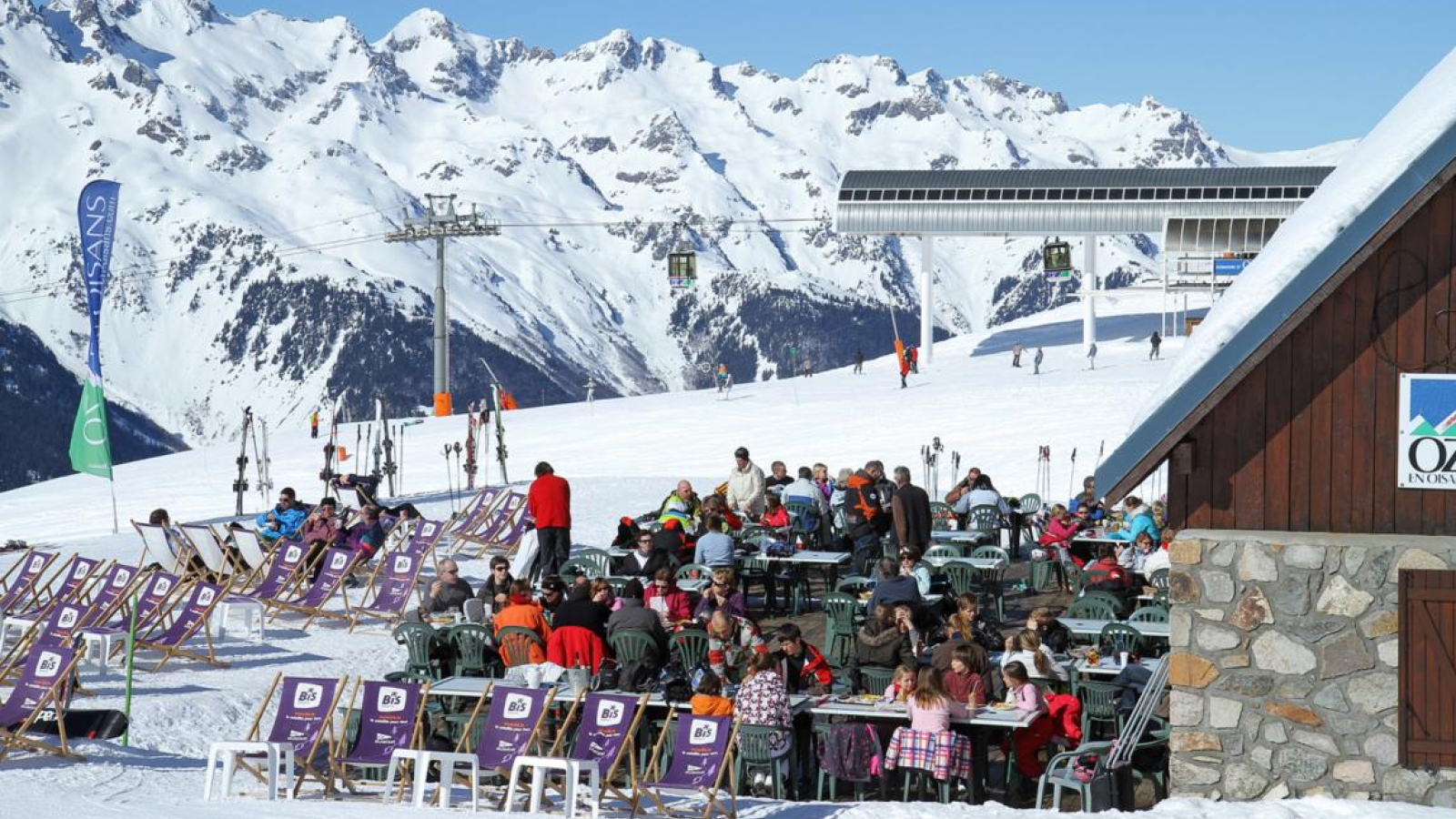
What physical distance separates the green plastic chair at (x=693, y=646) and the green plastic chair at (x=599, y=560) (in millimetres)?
4536

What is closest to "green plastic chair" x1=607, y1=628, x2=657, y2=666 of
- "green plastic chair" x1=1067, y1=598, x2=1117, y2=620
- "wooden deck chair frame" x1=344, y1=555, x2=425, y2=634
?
"green plastic chair" x1=1067, y1=598, x2=1117, y2=620

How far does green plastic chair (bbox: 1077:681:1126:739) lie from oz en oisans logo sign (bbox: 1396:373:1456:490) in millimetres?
2228

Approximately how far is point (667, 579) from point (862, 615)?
5.27 feet

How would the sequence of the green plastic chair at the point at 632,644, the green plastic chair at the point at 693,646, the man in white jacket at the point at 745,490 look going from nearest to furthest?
the green plastic chair at the point at 632,644 → the green plastic chair at the point at 693,646 → the man in white jacket at the point at 745,490

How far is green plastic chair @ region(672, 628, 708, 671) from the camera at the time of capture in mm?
13133

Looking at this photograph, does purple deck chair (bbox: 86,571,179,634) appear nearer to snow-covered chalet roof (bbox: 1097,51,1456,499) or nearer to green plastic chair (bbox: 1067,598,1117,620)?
green plastic chair (bbox: 1067,598,1117,620)

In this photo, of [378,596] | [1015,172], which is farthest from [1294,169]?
[378,596]

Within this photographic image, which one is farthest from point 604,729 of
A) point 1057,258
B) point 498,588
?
point 1057,258

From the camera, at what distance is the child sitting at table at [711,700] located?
11.3 metres

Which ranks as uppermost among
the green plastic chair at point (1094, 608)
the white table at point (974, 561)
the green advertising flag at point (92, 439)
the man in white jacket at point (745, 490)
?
the green advertising flag at point (92, 439)

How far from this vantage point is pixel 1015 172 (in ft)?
214

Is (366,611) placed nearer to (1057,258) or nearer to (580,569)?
(580,569)

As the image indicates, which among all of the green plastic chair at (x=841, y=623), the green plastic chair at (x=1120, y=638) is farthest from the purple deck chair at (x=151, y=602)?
the green plastic chair at (x=1120, y=638)

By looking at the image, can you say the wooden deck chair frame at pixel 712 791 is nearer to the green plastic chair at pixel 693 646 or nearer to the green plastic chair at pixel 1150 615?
the green plastic chair at pixel 693 646
